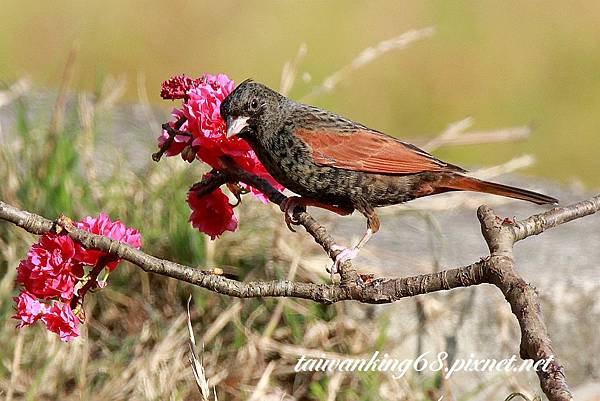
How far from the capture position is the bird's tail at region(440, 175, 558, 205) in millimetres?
2629

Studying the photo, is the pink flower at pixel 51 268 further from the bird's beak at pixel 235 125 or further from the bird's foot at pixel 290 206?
the bird's foot at pixel 290 206

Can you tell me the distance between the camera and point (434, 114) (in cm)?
801

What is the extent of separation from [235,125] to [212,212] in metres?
0.19

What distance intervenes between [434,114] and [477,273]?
20.3ft

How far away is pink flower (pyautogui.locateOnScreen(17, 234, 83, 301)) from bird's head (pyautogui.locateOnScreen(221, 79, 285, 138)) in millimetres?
458

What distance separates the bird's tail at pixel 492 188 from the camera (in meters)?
2.63

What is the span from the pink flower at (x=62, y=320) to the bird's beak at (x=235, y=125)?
0.50 metres

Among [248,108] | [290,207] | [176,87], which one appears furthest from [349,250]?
[176,87]

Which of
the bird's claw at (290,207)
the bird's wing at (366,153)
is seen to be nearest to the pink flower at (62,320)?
the bird's claw at (290,207)

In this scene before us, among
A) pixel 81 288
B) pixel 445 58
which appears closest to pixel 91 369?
pixel 81 288

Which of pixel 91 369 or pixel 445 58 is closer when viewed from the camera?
pixel 91 369

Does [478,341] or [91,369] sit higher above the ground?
[478,341]

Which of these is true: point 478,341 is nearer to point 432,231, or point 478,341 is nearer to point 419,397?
point 419,397

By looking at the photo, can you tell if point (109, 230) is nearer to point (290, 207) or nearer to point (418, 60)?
point (290, 207)
